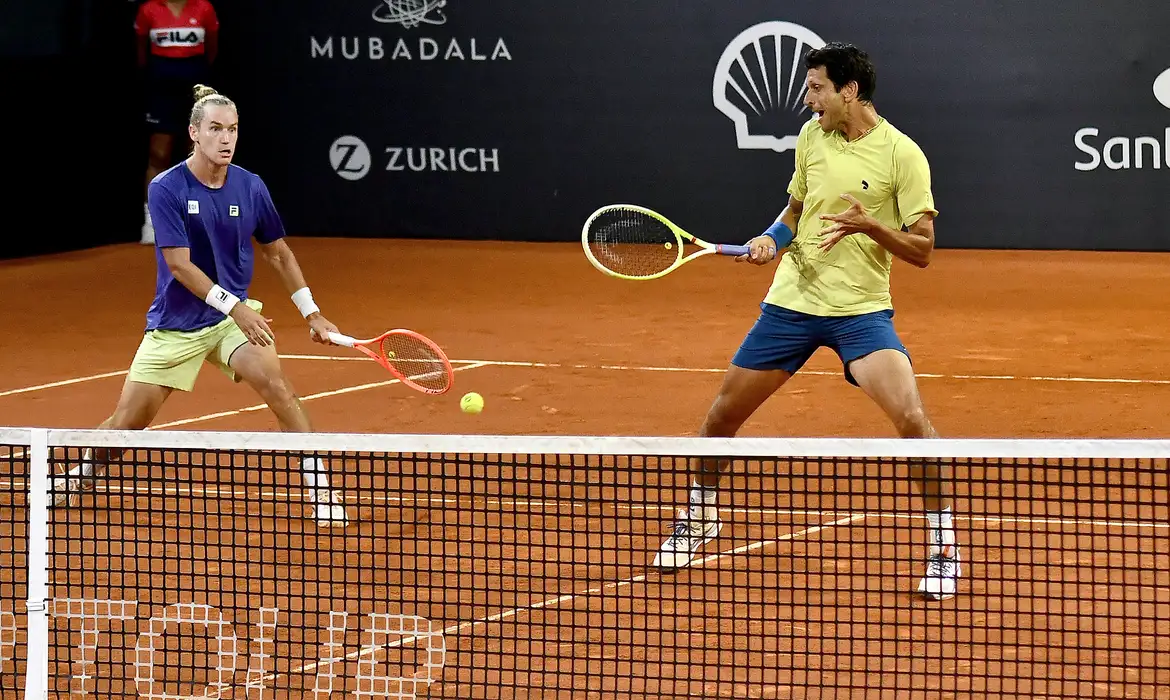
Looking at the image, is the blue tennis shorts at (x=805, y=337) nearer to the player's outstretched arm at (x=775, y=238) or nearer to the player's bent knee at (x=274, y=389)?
the player's outstretched arm at (x=775, y=238)

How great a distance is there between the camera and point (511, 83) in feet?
47.2

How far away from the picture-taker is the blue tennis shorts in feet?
17.2

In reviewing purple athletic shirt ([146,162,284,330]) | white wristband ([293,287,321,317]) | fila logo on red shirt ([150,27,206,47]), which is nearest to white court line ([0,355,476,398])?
purple athletic shirt ([146,162,284,330])

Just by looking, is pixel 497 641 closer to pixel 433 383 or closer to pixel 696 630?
pixel 696 630

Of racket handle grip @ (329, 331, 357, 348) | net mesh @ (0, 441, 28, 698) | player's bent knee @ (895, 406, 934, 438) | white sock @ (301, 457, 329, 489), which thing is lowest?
net mesh @ (0, 441, 28, 698)

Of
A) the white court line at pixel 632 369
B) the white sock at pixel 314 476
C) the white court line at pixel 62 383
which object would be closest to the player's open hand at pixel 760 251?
the white sock at pixel 314 476

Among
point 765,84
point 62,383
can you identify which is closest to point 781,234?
point 62,383

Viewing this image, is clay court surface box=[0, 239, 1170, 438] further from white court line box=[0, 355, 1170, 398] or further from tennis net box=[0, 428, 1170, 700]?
tennis net box=[0, 428, 1170, 700]

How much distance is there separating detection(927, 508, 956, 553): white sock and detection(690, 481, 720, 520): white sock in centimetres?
67

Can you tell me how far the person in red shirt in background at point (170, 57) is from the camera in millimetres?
14094

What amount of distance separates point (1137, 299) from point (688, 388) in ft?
14.6

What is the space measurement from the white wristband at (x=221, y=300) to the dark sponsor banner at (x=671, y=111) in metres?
8.73

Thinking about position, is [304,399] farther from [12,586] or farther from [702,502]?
[12,586]

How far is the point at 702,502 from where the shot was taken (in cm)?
516
